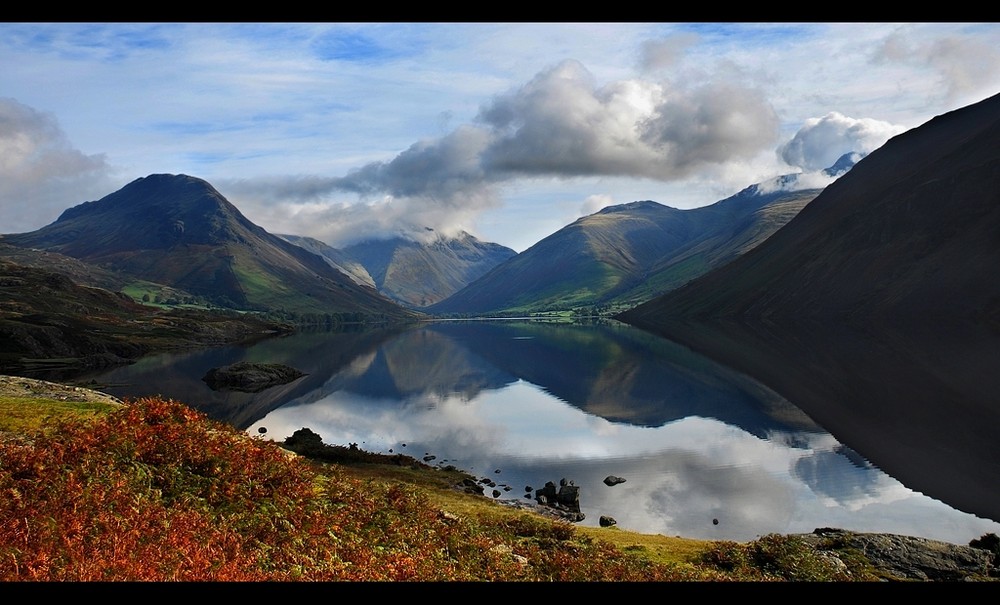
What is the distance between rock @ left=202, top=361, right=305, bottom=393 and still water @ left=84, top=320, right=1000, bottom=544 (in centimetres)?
316

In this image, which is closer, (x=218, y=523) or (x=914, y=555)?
(x=218, y=523)

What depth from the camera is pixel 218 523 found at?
671 inches

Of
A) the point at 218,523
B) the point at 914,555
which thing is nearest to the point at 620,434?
the point at 914,555

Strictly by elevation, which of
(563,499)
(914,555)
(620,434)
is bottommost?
(563,499)

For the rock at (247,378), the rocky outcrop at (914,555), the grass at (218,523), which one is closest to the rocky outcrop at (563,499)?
the rocky outcrop at (914,555)

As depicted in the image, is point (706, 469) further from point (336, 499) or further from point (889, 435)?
point (336, 499)

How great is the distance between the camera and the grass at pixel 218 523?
13609 mm

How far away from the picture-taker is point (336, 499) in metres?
21.5

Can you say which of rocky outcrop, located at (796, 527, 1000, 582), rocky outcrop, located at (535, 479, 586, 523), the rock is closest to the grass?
rocky outcrop, located at (796, 527, 1000, 582)

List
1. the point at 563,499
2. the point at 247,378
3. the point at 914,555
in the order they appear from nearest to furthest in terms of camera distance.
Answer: the point at 914,555 → the point at 563,499 → the point at 247,378

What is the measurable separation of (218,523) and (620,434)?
6801cm

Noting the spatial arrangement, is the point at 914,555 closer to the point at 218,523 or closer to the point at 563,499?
the point at 563,499
